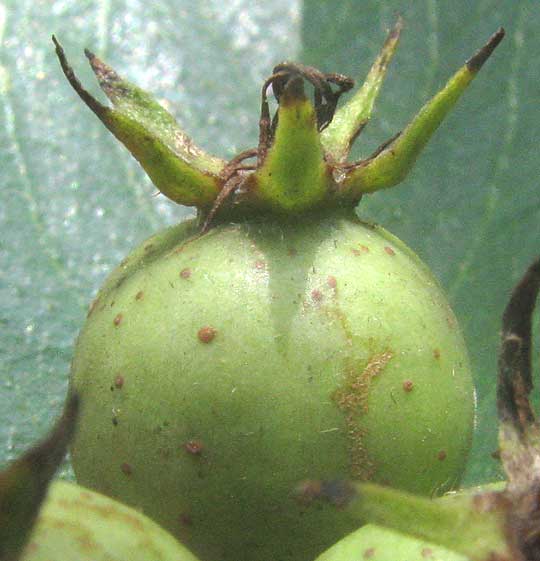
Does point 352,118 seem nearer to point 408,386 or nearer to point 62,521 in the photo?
point 408,386

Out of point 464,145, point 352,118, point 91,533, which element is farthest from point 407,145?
point 464,145

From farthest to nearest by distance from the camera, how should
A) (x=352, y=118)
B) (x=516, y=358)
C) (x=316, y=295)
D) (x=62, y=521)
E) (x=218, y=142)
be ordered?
(x=218, y=142), (x=352, y=118), (x=316, y=295), (x=516, y=358), (x=62, y=521)

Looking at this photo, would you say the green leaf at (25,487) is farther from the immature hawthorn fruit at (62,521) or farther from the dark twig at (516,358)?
the dark twig at (516,358)

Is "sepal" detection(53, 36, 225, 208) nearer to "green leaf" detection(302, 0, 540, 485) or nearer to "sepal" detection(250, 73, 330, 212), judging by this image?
"sepal" detection(250, 73, 330, 212)

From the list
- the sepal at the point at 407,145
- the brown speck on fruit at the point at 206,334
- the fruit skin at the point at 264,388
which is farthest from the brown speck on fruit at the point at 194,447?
the sepal at the point at 407,145

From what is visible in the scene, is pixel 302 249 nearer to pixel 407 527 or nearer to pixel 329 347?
pixel 329 347

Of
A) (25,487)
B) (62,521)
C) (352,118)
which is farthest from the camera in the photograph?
(352,118)

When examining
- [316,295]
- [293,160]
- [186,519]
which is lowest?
[186,519]

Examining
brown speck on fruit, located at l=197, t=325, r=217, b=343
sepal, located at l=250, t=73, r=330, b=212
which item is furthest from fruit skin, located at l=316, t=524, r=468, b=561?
sepal, located at l=250, t=73, r=330, b=212

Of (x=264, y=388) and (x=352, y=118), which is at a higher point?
(x=352, y=118)
